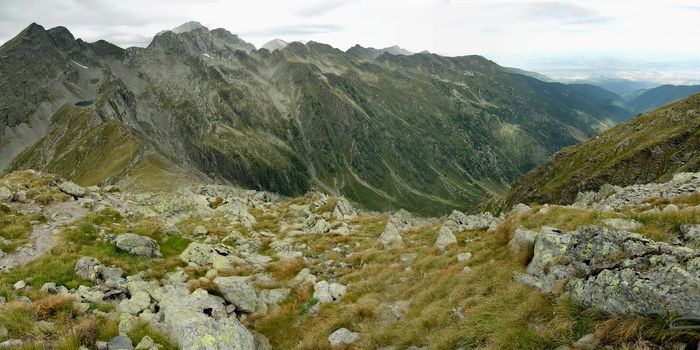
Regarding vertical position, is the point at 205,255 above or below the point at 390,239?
above

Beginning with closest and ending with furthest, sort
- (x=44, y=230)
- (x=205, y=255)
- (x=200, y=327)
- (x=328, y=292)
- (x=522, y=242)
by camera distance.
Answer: (x=200, y=327) → (x=522, y=242) → (x=328, y=292) → (x=205, y=255) → (x=44, y=230)

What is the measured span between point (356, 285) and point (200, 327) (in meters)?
7.91

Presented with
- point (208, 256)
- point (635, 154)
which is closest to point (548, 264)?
point (208, 256)

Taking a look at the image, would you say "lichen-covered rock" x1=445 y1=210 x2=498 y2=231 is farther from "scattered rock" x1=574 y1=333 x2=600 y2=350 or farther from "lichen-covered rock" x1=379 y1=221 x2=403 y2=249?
"scattered rock" x1=574 y1=333 x2=600 y2=350

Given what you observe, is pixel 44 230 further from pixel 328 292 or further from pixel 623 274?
pixel 623 274

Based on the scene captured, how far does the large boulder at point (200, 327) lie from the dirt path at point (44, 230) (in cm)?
1042

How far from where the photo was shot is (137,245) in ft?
72.7

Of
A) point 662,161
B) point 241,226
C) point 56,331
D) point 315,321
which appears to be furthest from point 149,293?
point 662,161

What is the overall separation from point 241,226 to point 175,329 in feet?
73.1

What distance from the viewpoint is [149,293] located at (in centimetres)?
1656

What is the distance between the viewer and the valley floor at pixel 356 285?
9789 millimetres

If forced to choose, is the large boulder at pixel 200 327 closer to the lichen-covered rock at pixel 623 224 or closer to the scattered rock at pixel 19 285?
the scattered rock at pixel 19 285

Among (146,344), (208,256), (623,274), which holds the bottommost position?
(208,256)

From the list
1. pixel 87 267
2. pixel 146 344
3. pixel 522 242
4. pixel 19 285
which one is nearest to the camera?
pixel 146 344
